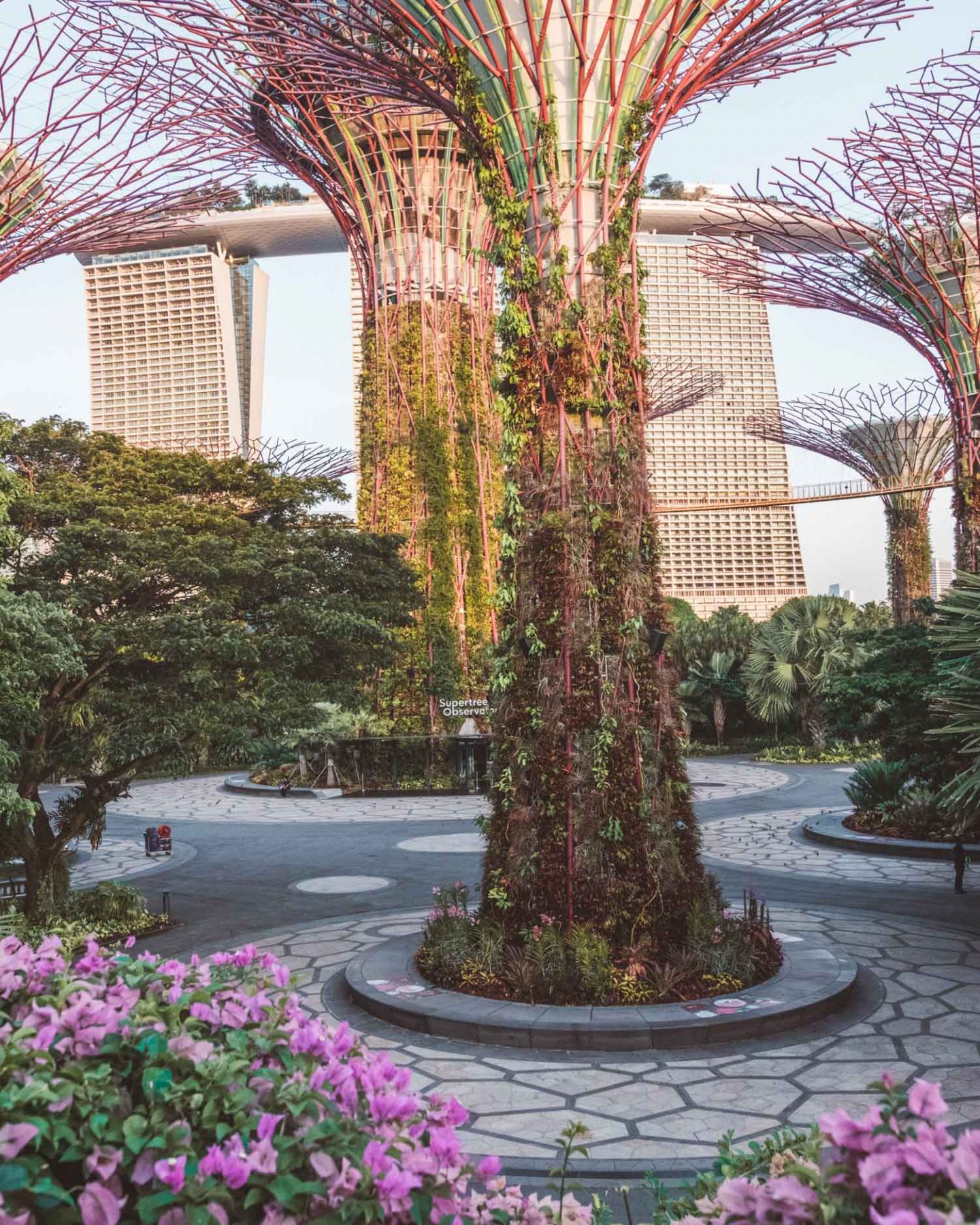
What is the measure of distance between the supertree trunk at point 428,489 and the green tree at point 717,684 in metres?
10.4

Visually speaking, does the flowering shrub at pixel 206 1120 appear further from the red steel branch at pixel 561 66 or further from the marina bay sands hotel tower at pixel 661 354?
the marina bay sands hotel tower at pixel 661 354

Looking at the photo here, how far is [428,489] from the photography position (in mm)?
23047

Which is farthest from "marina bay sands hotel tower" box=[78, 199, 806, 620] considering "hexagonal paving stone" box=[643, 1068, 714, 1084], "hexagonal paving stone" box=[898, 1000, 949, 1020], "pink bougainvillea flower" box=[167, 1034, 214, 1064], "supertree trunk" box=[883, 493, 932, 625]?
"pink bougainvillea flower" box=[167, 1034, 214, 1064]

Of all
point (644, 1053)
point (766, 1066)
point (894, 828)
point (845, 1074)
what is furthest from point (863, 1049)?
point (894, 828)

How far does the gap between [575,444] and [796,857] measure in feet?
26.7

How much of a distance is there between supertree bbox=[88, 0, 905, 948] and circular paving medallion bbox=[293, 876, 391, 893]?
15.2ft

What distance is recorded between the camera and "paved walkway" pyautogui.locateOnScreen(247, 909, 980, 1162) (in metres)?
5.37

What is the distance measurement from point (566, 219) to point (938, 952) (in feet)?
22.1

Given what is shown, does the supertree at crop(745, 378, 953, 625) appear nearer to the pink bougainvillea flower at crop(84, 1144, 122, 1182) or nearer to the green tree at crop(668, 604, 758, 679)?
the green tree at crop(668, 604, 758, 679)

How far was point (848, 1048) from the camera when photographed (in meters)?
6.47

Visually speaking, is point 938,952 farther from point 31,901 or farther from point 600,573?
point 31,901

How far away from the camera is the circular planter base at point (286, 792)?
22625 millimetres

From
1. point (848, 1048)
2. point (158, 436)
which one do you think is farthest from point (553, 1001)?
point (158, 436)

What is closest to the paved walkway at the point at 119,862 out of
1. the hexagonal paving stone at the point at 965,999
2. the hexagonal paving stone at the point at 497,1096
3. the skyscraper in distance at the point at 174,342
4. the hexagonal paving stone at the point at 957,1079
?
the hexagonal paving stone at the point at 497,1096
